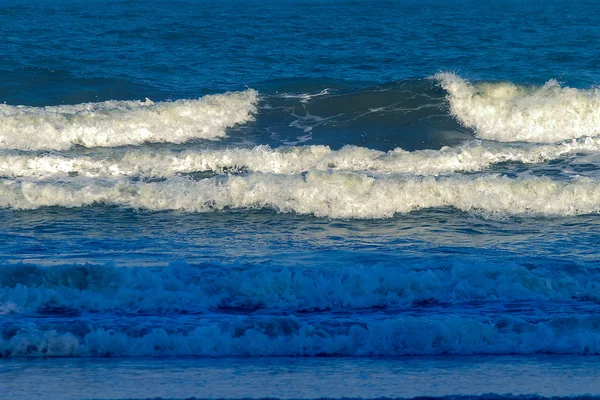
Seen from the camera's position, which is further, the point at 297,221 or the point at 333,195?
the point at 333,195

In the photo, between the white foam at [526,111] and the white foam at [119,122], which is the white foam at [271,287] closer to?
the white foam at [119,122]

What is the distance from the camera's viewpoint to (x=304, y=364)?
20.8 ft

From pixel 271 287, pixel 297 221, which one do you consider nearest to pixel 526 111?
pixel 297 221

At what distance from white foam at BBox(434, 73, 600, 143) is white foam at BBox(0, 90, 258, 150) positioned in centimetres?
425

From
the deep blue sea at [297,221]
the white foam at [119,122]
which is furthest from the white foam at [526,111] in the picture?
the white foam at [119,122]

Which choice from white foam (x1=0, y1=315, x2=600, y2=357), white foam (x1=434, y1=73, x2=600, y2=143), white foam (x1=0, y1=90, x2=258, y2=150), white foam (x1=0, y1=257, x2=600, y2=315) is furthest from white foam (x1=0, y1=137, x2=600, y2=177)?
white foam (x1=0, y1=315, x2=600, y2=357)

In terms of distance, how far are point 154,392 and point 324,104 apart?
13452 mm

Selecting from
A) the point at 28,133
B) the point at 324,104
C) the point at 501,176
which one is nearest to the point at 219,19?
the point at 324,104

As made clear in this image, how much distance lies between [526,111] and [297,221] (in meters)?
7.70

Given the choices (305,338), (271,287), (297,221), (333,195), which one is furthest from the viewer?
(333,195)

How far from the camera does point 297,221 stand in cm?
1103

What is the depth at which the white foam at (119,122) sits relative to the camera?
51.8 ft

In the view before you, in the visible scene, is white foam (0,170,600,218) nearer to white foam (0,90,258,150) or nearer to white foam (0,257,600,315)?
white foam (0,257,600,315)

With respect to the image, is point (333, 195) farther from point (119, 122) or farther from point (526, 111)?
point (526, 111)
